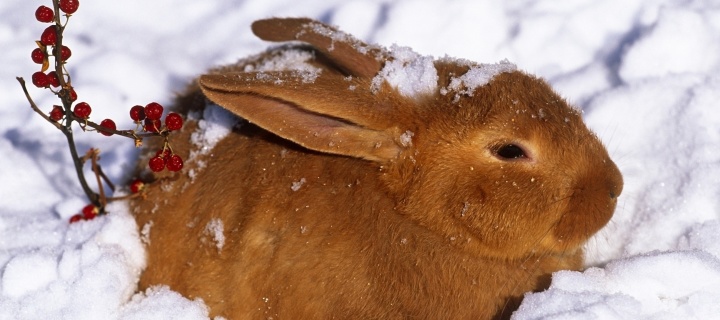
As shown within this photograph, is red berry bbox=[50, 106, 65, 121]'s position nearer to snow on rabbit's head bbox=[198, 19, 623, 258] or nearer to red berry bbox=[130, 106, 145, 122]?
red berry bbox=[130, 106, 145, 122]

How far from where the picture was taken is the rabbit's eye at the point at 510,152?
3416mm

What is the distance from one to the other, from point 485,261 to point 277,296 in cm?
87

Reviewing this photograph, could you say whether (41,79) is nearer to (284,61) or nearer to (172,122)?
(172,122)

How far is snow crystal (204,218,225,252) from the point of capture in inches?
145

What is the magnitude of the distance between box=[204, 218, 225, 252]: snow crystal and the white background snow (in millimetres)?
300

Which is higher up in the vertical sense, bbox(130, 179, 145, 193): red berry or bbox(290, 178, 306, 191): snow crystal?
bbox(290, 178, 306, 191): snow crystal

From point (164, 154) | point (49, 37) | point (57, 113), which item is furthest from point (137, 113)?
point (49, 37)

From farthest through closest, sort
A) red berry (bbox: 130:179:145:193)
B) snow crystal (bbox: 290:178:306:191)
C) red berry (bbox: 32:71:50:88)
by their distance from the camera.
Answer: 1. red berry (bbox: 130:179:145:193)
2. snow crystal (bbox: 290:178:306:191)
3. red berry (bbox: 32:71:50:88)

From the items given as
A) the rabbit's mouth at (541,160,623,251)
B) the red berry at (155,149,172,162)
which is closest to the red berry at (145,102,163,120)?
the red berry at (155,149,172,162)

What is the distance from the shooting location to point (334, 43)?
3744mm

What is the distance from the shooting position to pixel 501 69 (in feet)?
12.0

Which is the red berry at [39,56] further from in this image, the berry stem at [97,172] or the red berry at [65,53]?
the berry stem at [97,172]

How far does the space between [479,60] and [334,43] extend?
180cm

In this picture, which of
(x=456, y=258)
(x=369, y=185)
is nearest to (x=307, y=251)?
(x=369, y=185)
